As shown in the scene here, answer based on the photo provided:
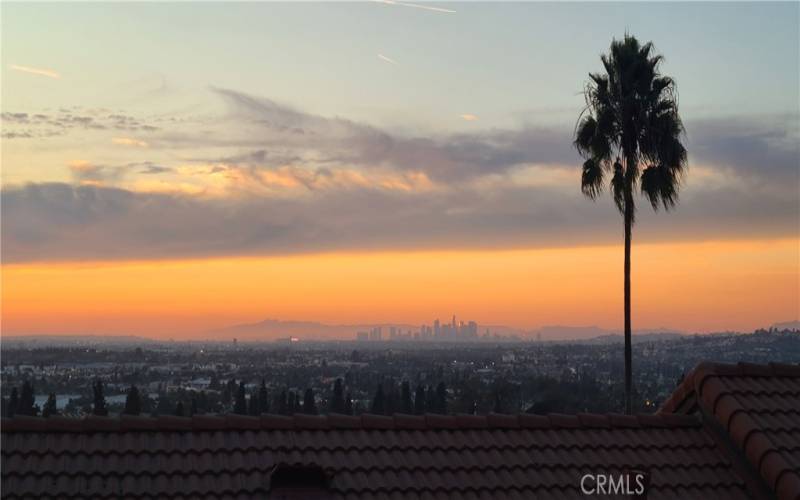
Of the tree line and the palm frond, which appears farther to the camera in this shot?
the tree line

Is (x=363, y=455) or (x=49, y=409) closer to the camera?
(x=363, y=455)

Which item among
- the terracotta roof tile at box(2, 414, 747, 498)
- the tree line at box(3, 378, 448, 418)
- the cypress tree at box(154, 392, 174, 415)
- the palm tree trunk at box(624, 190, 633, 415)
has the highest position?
the palm tree trunk at box(624, 190, 633, 415)

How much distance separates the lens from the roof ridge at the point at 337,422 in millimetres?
10148

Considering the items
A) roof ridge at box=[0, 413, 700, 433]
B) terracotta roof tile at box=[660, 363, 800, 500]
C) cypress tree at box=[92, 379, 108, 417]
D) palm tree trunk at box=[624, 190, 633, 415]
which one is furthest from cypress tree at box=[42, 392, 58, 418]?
palm tree trunk at box=[624, 190, 633, 415]

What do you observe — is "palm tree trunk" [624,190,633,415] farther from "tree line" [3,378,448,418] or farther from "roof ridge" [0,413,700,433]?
"tree line" [3,378,448,418]

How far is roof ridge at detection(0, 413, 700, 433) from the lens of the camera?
10148 mm

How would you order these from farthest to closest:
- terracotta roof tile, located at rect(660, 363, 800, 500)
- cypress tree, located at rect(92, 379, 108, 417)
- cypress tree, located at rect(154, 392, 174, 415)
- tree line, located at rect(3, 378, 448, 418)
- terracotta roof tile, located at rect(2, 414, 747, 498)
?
cypress tree, located at rect(154, 392, 174, 415)
tree line, located at rect(3, 378, 448, 418)
cypress tree, located at rect(92, 379, 108, 417)
terracotta roof tile, located at rect(660, 363, 800, 500)
terracotta roof tile, located at rect(2, 414, 747, 498)

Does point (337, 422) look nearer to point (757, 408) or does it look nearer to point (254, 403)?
point (757, 408)

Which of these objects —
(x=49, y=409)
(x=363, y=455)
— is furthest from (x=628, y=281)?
(x=49, y=409)

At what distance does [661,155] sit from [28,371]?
3919 inches

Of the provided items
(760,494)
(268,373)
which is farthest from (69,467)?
(268,373)

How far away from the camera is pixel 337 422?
10.8m

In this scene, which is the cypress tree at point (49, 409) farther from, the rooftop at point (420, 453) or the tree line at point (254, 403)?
the rooftop at point (420, 453)

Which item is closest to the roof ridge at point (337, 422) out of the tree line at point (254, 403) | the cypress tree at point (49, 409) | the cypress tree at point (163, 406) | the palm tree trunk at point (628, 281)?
the cypress tree at point (49, 409)
